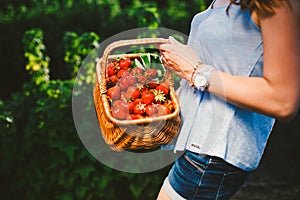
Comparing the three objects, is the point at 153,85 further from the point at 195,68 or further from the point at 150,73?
the point at 195,68

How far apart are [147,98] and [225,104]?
31 centimetres

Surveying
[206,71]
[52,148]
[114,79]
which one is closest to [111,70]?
[114,79]

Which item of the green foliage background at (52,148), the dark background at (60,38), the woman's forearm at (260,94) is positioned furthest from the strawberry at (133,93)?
the dark background at (60,38)

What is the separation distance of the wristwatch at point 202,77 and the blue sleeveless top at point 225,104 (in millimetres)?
62

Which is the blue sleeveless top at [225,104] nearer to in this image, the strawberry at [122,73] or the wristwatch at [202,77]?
the wristwatch at [202,77]

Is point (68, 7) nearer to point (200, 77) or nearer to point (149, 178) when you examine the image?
point (149, 178)

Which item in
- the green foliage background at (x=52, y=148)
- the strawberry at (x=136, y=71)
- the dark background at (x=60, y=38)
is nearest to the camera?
the strawberry at (x=136, y=71)

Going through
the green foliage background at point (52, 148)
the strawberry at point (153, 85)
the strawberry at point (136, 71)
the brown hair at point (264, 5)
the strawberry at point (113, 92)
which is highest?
the brown hair at point (264, 5)

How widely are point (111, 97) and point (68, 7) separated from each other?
11.6 ft

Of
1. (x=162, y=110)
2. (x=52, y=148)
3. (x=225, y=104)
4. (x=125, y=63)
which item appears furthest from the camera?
(x=52, y=148)

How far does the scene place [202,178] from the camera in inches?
72.1

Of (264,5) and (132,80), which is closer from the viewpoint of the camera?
(264,5)

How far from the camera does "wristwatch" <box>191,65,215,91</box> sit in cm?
167

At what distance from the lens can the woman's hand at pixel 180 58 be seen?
5.68 ft
